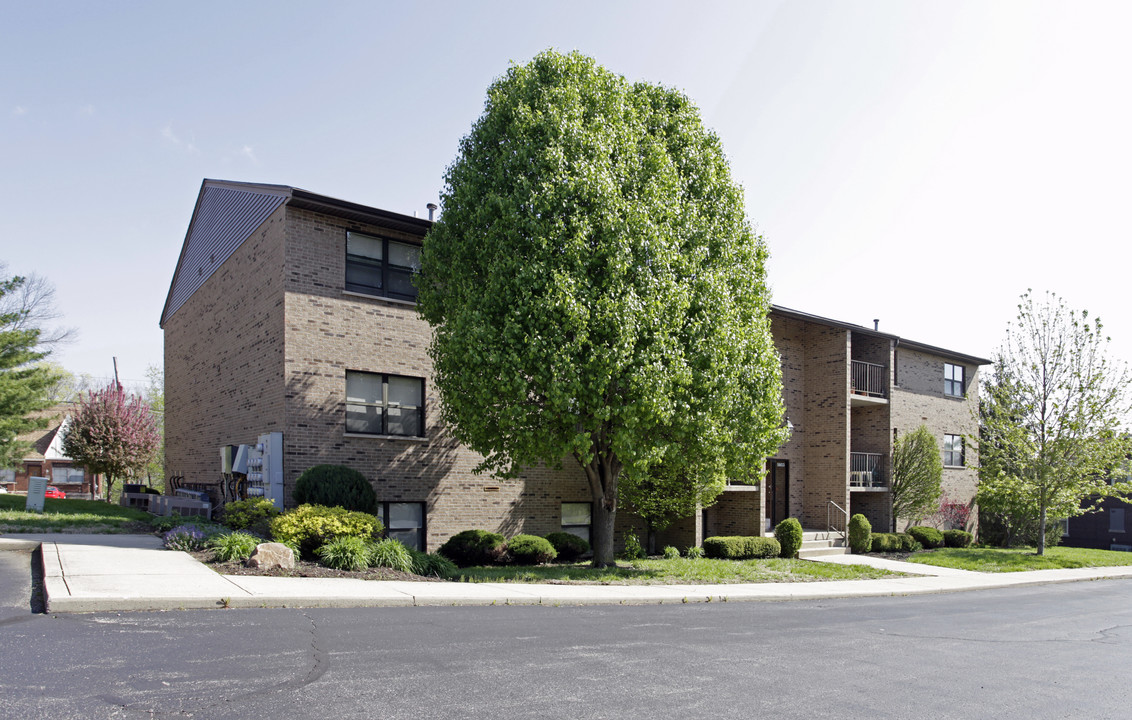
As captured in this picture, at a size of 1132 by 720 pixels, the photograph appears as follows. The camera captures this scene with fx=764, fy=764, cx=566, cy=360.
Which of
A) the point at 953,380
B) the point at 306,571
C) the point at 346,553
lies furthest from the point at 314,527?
the point at 953,380

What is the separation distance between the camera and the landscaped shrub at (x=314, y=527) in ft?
43.4

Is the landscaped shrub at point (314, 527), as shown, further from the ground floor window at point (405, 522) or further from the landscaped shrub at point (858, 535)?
the landscaped shrub at point (858, 535)

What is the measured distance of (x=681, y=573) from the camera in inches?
656

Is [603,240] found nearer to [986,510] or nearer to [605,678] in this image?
[605,678]

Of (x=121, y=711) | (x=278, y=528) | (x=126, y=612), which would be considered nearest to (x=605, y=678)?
(x=121, y=711)

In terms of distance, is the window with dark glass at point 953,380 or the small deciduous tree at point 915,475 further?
the window with dark glass at point 953,380

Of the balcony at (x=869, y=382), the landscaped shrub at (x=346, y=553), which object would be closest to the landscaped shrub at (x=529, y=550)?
the landscaped shrub at (x=346, y=553)

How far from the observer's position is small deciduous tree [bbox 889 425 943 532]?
1101 inches

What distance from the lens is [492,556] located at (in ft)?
56.6

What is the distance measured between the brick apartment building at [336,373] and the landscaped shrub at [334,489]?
2.78 feet

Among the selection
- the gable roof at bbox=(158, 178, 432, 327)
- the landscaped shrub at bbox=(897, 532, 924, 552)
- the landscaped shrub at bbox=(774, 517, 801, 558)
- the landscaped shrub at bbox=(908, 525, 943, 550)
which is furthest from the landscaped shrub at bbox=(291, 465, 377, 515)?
the landscaped shrub at bbox=(908, 525, 943, 550)

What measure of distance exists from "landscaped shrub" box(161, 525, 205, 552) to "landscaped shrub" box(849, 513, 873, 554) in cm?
1964

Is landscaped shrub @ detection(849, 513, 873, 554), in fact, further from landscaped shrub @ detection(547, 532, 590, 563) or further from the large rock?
the large rock

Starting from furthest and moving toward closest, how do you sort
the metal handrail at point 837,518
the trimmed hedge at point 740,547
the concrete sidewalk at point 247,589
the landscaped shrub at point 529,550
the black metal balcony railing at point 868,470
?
the black metal balcony railing at point 868,470 < the metal handrail at point 837,518 < the trimmed hedge at point 740,547 < the landscaped shrub at point 529,550 < the concrete sidewalk at point 247,589
